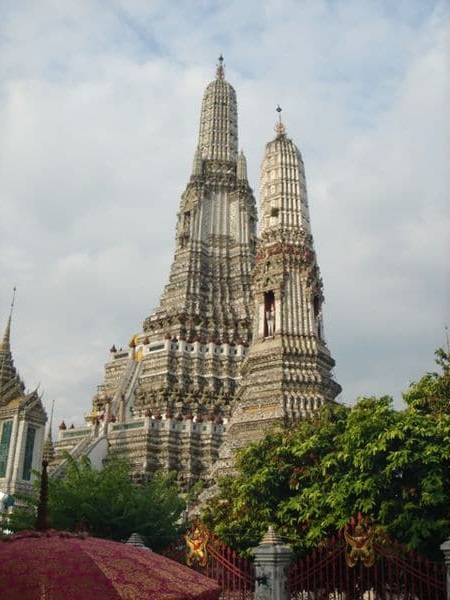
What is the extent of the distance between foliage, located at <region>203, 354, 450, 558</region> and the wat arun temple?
10541 mm

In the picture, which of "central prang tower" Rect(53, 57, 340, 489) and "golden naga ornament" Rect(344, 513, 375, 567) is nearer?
"golden naga ornament" Rect(344, 513, 375, 567)

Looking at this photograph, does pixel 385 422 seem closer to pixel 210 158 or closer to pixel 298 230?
pixel 298 230

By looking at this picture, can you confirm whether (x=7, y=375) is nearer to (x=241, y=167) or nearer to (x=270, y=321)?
(x=270, y=321)

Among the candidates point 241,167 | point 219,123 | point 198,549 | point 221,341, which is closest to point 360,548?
point 198,549

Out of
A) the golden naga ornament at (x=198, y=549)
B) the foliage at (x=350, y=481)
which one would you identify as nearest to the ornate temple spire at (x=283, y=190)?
the foliage at (x=350, y=481)

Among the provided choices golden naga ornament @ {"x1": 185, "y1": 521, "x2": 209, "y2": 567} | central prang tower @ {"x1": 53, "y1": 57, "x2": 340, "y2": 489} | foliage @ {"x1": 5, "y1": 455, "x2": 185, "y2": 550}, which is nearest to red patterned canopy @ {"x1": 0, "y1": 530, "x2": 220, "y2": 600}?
golden naga ornament @ {"x1": 185, "y1": 521, "x2": 209, "y2": 567}

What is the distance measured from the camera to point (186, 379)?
41.7 metres

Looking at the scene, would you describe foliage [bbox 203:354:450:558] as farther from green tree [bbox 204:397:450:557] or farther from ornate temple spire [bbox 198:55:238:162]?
ornate temple spire [bbox 198:55:238:162]

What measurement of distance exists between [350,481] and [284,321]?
1786cm

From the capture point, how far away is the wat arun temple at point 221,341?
3234 centimetres

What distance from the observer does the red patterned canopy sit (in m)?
6.67

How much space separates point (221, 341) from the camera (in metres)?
43.6

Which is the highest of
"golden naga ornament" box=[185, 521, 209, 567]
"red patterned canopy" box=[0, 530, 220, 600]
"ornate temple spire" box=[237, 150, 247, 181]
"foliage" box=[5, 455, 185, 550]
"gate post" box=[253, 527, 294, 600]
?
"ornate temple spire" box=[237, 150, 247, 181]

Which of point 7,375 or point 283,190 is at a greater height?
point 283,190
